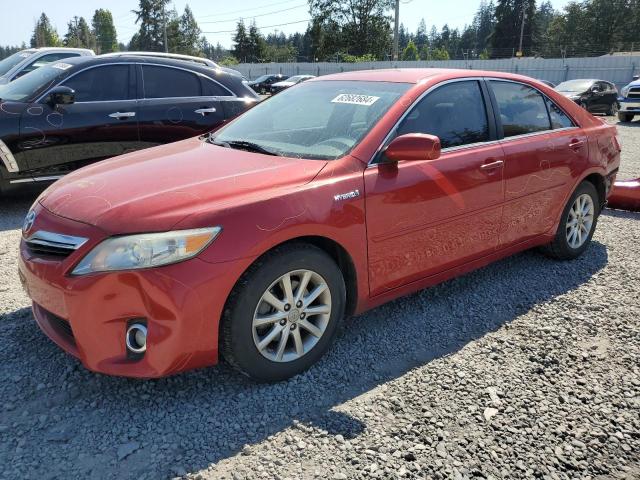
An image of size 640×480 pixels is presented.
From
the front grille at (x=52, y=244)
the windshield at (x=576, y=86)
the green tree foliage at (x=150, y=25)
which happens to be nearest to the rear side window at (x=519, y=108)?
the front grille at (x=52, y=244)

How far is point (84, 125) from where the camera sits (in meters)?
5.91

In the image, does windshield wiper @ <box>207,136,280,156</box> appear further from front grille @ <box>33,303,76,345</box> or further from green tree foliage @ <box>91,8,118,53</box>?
green tree foliage @ <box>91,8,118,53</box>

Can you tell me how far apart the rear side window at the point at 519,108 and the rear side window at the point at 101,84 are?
4.27 m

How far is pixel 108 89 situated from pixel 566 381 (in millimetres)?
5565

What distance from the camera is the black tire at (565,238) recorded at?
14.9 feet

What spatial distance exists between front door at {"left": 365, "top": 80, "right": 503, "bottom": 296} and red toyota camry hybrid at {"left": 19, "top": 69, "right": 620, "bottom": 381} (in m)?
0.01

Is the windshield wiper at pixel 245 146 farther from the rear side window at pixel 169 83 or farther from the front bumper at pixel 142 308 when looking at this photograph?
the rear side window at pixel 169 83

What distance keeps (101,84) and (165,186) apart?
4095mm

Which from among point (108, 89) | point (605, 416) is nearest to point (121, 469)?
point (605, 416)

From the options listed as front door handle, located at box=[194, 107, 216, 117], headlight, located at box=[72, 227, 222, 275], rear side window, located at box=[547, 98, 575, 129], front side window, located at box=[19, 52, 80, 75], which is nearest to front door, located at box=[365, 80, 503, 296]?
rear side window, located at box=[547, 98, 575, 129]

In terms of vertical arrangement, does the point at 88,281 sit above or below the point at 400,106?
below

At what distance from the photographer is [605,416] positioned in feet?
8.69

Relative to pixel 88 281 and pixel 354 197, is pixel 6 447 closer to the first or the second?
pixel 88 281

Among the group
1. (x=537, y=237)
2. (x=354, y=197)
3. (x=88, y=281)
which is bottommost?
(x=537, y=237)
